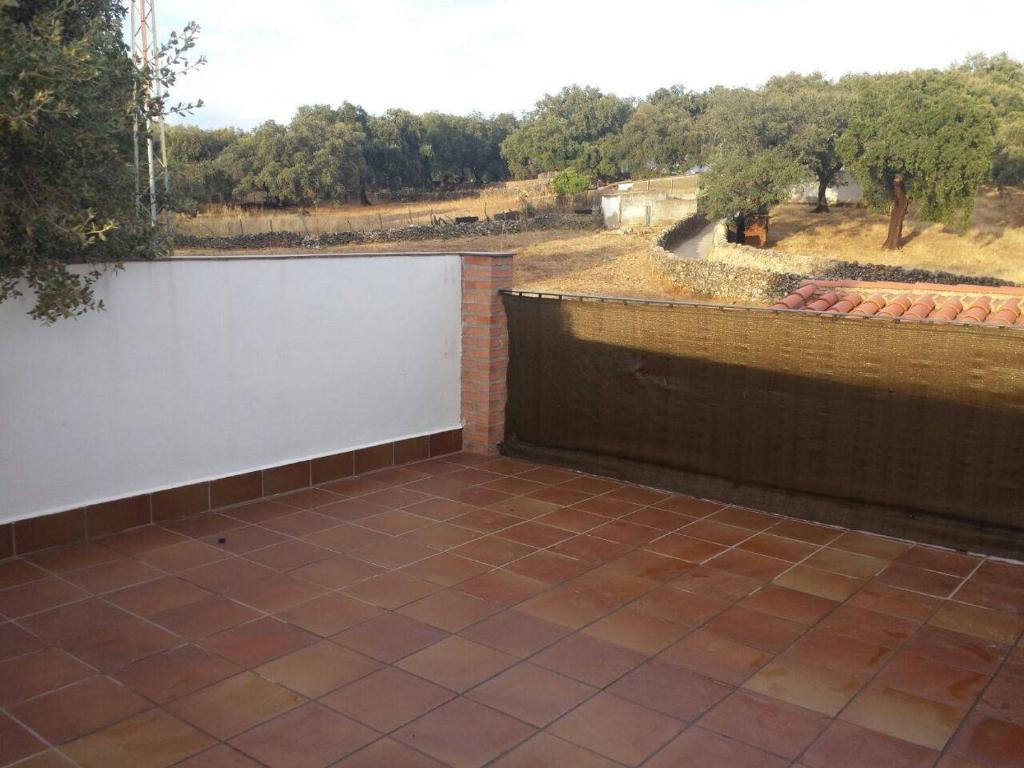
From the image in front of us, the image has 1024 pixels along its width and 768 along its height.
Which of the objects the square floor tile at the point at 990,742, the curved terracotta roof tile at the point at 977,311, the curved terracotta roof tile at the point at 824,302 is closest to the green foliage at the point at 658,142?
the curved terracotta roof tile at the point at 824,302

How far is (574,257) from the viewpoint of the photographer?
88.8ft

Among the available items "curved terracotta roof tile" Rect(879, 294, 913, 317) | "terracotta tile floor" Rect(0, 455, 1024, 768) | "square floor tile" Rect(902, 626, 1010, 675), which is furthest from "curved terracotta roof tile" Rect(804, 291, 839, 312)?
"square floor tile" Rect(902, 626, 1010, 675)

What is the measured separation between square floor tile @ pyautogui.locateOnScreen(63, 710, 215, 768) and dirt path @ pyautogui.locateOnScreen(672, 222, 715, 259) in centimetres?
2617

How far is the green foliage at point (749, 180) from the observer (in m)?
30.3

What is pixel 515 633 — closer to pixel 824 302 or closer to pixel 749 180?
pixel 824 302

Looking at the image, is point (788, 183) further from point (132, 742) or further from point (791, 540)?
point (132, 742)

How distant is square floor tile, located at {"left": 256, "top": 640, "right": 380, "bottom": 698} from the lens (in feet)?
9.23

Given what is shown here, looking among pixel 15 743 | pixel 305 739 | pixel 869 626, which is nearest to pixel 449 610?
pixel 305 739

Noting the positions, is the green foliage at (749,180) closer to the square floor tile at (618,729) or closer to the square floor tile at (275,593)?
the square floor tile at (275,593)

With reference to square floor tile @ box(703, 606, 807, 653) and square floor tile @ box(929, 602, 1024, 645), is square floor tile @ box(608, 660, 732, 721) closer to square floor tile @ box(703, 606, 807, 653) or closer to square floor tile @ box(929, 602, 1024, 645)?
square floor tile @ box(703, 606, 807, 653)

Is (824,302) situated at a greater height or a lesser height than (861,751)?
greater

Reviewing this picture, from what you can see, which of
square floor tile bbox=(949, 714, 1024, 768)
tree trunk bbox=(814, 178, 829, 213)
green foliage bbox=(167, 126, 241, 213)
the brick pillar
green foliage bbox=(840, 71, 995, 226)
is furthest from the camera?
tree trunk bbox=(814, 178, 829, 213)

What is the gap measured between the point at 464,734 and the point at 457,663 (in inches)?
18.0

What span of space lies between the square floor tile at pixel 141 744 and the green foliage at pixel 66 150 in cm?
192
